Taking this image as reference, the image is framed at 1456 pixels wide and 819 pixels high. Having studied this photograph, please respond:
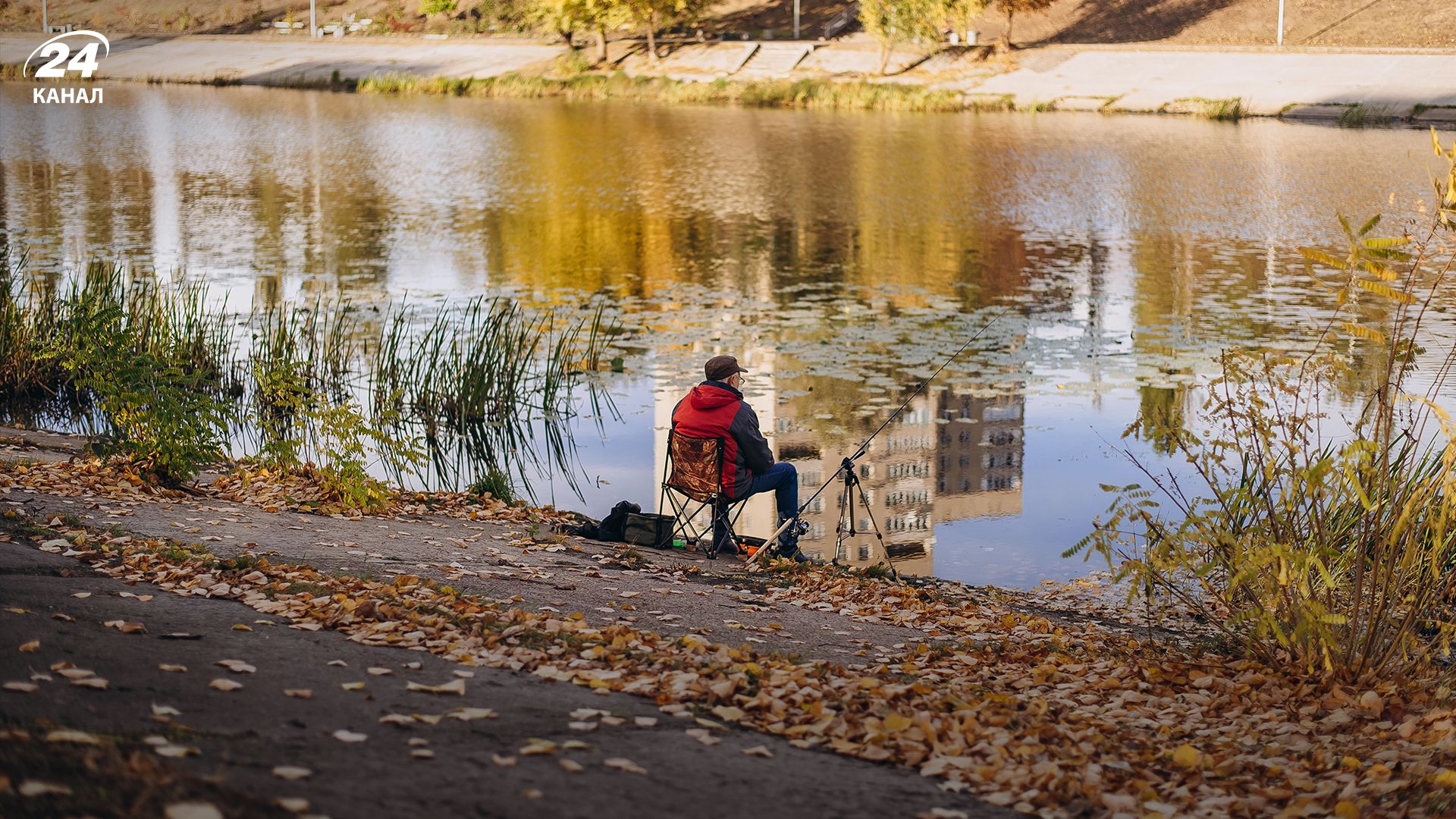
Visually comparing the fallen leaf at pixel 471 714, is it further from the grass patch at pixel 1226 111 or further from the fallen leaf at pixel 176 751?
the grass patch at pixel 1226 111

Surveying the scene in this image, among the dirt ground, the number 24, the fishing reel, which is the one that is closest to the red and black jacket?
the fishing reel

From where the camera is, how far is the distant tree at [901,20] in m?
55.5

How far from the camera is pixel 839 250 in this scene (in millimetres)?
22125

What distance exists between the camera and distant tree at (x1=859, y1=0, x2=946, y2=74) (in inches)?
2185

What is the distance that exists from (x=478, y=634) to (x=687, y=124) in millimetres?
40402

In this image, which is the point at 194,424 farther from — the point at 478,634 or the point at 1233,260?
the point at 1233,260

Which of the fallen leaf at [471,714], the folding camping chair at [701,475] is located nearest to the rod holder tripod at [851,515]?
the folding camping chair at [701,475]

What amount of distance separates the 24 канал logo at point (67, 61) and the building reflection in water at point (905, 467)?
166ft

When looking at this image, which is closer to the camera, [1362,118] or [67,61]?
[1362,118]

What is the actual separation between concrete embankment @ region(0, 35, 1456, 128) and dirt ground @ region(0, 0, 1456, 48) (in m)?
5.11

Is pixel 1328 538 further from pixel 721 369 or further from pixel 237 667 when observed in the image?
pixel 237 667

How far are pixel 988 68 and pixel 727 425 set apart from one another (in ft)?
167

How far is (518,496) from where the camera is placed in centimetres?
1109

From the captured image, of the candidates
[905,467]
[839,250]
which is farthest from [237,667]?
[839,250]
